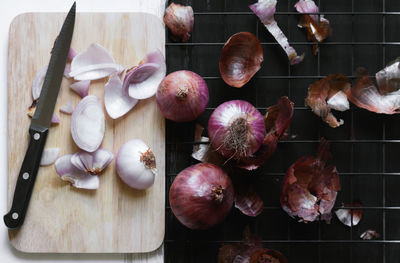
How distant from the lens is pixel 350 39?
42.2 inches

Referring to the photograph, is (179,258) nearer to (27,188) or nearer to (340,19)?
(27,188)

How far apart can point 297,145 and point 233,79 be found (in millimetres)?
218

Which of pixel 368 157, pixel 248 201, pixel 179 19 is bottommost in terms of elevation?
pixel 248 201

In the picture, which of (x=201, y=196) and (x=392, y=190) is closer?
(x=201, y=196)

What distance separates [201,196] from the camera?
948 mm

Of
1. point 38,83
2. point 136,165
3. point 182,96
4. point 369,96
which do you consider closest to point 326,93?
point 369,96

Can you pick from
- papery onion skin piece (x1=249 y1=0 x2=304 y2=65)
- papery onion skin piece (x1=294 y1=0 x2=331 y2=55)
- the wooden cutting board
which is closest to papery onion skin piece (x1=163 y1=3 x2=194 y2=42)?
the wooden cutting board

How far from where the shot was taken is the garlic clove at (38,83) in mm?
1048

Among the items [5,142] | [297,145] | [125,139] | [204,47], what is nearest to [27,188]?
[5,142]

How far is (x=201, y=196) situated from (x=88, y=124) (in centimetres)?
31

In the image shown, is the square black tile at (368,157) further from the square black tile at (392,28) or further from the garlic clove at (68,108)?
the garlic clove at (68,108)

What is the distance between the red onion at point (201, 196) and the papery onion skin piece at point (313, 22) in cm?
39

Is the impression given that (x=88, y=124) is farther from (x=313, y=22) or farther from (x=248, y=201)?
(x=313, y=22)

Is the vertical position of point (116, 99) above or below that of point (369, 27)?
below
